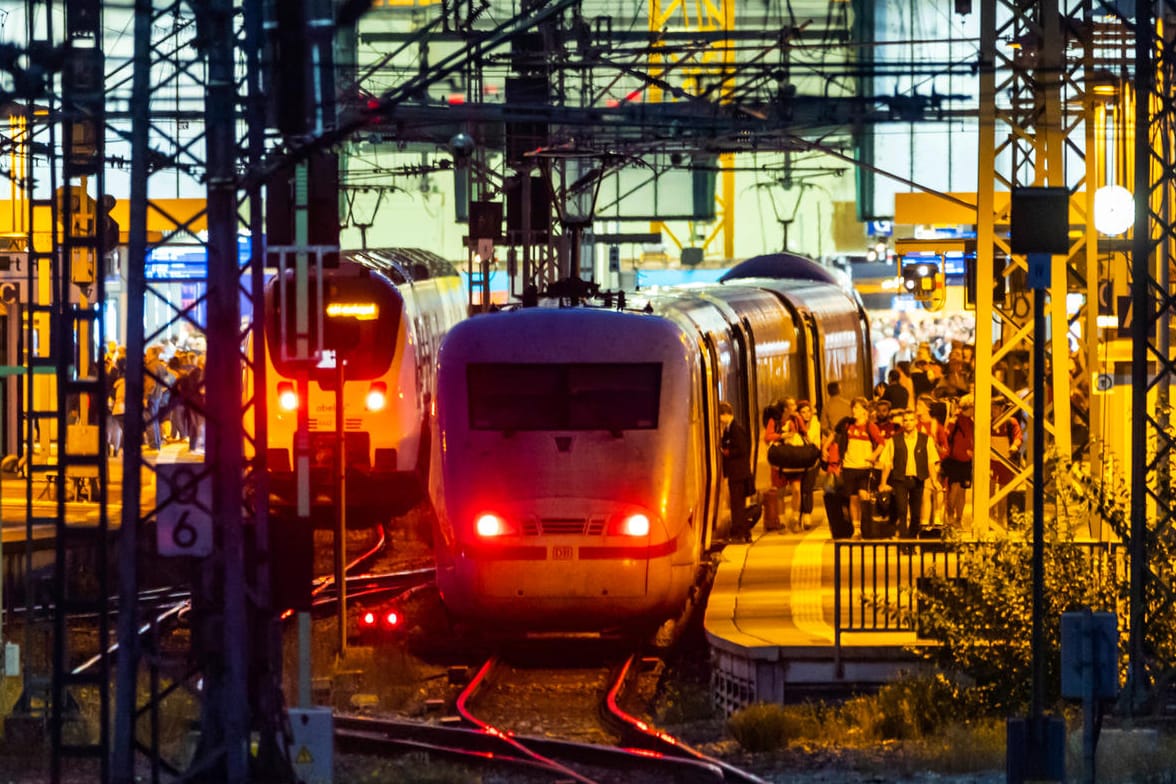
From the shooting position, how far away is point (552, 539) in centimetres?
1781

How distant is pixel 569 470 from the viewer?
18.1 meters

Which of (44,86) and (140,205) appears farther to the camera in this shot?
(44,86)

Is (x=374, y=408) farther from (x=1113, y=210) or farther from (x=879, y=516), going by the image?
(x=1113, y=210)

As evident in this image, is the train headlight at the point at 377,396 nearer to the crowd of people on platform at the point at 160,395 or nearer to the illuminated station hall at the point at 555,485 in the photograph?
the illuminated station hall at the point at 555,485

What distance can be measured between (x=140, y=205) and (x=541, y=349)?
24.3 ft

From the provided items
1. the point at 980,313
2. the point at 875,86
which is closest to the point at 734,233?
the point at 875,86

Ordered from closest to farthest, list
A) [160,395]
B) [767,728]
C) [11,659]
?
[767,728]
[11,659]
[160,395]

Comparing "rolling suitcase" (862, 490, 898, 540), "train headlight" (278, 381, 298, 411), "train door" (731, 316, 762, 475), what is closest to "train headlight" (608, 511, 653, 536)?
"rolling suitcase" (862, 490, 898, 540)

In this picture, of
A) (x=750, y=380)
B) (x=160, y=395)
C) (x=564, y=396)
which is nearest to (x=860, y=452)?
(x=750, y=380)

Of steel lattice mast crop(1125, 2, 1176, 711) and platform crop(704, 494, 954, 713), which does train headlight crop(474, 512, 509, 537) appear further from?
steel lattice mast crop(1125, 2, 1176, 711)

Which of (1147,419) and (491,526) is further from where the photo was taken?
(491,526)

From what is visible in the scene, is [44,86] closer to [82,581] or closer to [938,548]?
[938,548]

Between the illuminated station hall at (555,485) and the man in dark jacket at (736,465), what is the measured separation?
0.18 ft

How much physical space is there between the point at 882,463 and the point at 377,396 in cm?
640
